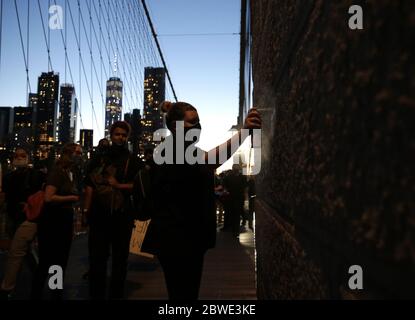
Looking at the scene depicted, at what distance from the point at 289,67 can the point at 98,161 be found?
8.10 feet

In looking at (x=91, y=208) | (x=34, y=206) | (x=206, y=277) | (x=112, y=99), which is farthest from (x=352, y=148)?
(x=112, y=99)

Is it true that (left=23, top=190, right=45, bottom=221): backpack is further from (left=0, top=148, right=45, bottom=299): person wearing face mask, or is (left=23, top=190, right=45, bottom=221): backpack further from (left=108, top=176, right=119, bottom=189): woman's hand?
(left=108, top=176, right=119, bottom=189): woman's hand

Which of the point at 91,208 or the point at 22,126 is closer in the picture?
the point at 91,208

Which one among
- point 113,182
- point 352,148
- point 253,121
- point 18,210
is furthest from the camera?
point 18,210

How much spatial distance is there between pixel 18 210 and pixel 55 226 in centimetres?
52

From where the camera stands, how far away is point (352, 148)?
19.0 inches

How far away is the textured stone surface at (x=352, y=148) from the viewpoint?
0.35m

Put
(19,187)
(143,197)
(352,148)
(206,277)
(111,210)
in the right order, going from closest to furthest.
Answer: (352,148)
(143,197)
(111,210)
(19,187)
(206,277)

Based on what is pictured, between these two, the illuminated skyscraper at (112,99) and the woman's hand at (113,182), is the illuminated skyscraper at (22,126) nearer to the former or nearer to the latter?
the illuminated skyscraper at (112,99)

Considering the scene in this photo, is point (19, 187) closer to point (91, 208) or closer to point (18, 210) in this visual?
point (18, 210)

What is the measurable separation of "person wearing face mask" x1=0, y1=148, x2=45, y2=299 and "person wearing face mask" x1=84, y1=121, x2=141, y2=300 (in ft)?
2.08

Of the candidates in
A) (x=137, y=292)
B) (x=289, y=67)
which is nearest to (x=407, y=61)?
(x=289, y=67)

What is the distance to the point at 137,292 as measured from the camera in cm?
361
